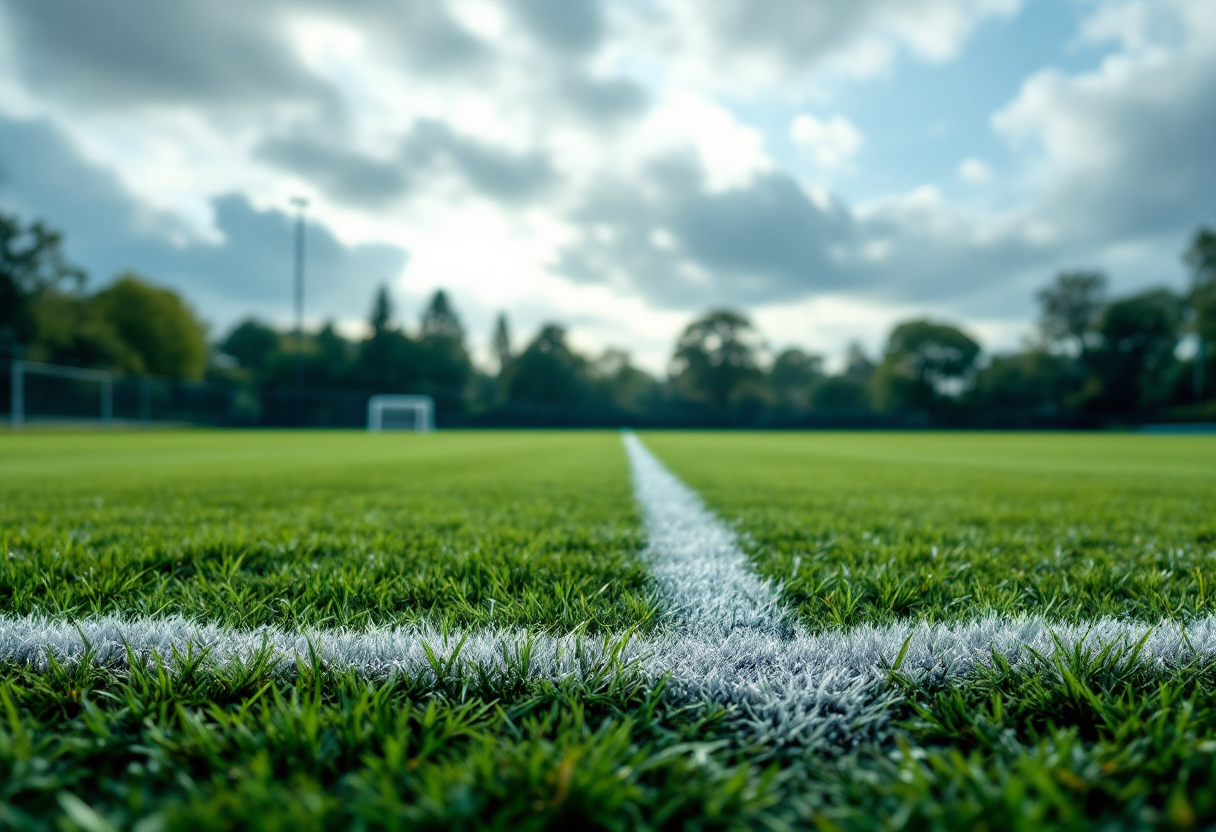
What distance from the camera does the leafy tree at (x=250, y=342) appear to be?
53.2 meters

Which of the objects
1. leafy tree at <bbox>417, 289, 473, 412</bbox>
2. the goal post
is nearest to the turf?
the goal post

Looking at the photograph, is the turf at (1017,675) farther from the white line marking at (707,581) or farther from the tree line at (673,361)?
the tree line at (673,361)

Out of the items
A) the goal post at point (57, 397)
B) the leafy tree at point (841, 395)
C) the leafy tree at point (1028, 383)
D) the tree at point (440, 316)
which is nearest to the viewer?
the goal post at point (57, 397)

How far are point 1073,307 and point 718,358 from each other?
2898 cm

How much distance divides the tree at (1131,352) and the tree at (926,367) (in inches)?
364

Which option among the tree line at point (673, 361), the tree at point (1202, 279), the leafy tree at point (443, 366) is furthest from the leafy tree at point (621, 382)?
the tree at point (1202, 279)

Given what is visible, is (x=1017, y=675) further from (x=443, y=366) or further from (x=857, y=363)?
(x=857, y=363)

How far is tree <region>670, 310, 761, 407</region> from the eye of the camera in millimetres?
53719

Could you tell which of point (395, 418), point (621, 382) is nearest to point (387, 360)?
point (395, 418)

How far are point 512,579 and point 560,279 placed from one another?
1967 inches

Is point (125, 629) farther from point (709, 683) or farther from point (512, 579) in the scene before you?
point (709, 683)

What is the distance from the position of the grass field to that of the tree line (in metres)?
31.5

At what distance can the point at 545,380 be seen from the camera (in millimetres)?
50344

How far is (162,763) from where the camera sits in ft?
2.04
